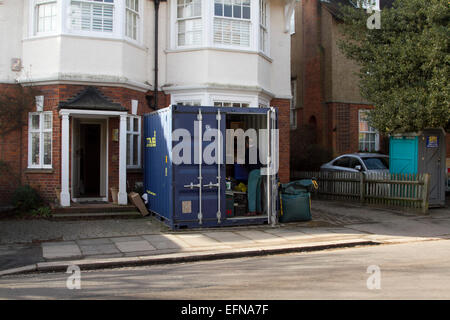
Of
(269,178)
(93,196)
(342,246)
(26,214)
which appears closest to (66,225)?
(26,214)

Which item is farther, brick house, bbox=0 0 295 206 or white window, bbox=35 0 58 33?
white window, bbox=35 0 58 33

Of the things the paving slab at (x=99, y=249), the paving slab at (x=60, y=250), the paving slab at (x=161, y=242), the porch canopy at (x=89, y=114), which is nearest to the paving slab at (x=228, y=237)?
the paving slab at (x=161, y=242)

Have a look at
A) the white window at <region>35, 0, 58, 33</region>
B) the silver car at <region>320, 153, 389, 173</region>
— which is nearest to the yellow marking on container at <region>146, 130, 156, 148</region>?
the white window at <region>35, 0, 58, 33</region>

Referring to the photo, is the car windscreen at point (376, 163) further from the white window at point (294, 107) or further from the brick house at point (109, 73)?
the white window at point (294, 107)

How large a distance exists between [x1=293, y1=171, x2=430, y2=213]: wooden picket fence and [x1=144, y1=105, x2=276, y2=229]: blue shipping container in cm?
503

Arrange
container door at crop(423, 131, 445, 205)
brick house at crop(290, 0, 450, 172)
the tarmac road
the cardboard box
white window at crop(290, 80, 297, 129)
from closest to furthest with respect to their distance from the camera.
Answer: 1. the tarmac road
2. the cardboard box
3. container door at crop(423, 131, 445, 205)
4. brick house at crop(290, 0, 450, 172)
5. white window at crop(290, 80, 297, 129)

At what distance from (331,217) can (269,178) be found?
2781mm

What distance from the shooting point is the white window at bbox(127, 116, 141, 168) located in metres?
13.7

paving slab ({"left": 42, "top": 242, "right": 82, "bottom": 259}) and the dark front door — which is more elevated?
the dark front door

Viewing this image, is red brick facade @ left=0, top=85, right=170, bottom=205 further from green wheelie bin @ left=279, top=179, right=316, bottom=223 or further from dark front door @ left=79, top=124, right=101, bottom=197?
green wheelie bin @ left=279, top=179, right=316, bottom=223

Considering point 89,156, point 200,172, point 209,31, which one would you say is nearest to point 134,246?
point 200,172

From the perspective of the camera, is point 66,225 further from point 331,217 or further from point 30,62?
point 331,217

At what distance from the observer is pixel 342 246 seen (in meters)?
9.27

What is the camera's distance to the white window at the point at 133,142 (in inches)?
538
